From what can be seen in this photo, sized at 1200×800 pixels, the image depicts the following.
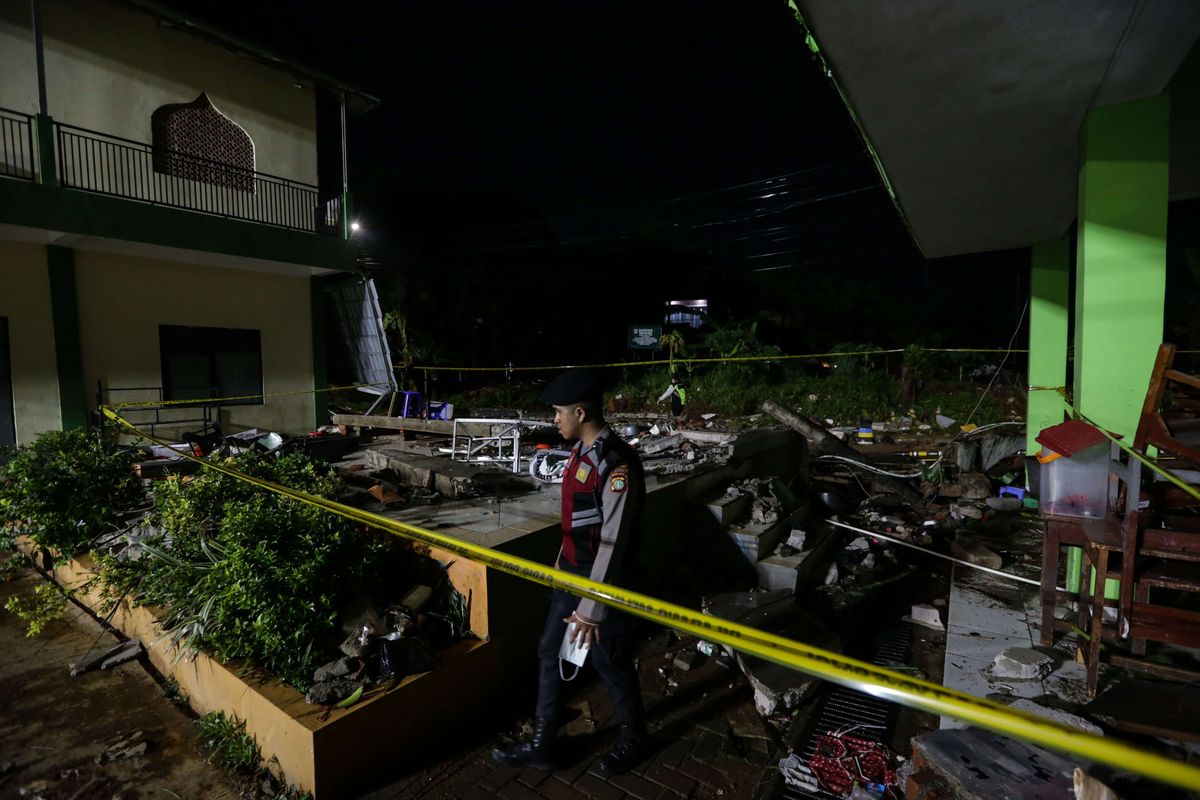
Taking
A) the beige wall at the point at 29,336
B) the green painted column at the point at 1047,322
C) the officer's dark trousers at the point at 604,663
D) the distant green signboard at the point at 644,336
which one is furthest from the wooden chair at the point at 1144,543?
the distant green signboard at the point at 644,336

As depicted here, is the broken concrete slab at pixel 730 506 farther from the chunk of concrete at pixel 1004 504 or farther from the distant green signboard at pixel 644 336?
the distant green signboard at pixel 644 336

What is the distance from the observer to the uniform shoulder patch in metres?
2.78

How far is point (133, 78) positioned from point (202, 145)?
122cm

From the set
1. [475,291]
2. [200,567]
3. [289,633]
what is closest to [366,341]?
[475,291]

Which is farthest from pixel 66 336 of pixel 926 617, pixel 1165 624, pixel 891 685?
pixel 1165 624

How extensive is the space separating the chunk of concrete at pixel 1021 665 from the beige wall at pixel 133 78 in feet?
42.3

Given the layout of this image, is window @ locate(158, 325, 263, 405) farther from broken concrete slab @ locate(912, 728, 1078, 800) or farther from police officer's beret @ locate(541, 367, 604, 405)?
broken concrete slab @ locate(912, 728, 1078, 800)

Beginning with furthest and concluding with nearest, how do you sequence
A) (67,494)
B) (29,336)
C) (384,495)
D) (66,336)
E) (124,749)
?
1. (66,336)
2. (29,336)
3. (384,495)
4. (67,494)
5. (124,749)

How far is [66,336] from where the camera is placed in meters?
8.46

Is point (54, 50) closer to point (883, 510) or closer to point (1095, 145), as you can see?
point (1095, 145)

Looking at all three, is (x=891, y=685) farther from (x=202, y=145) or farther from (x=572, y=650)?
(x=202, y=145)

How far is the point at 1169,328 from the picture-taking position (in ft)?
48.8

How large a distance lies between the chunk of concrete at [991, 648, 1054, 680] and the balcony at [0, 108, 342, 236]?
11.5m

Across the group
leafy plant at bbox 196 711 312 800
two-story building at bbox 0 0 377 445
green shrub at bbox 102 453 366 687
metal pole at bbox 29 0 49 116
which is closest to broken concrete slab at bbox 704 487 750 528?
green shrub at bbox 102 453 366 687
